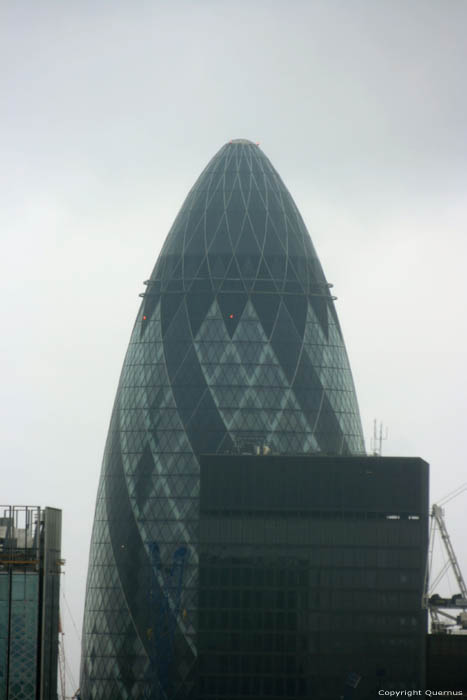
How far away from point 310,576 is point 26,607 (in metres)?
28.1

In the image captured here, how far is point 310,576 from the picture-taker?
622 ft

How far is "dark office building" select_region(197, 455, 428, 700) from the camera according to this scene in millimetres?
186250

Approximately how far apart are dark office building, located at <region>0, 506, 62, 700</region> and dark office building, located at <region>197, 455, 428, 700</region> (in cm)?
1666

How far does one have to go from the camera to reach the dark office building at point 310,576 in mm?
186250

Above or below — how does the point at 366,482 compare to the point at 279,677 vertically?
above

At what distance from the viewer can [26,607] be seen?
176625 mm

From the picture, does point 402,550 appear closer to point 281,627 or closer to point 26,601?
point 281,627

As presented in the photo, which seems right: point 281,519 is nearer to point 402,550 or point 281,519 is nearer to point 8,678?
point 402,550

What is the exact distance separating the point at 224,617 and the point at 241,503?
10.9 meters

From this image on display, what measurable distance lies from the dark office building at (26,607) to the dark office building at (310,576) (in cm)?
1666

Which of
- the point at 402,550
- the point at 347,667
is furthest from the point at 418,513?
the point at 347,667

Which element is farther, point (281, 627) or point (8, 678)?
point (281, 627)

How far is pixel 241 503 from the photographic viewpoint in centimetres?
19262

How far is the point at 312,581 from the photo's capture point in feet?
620
